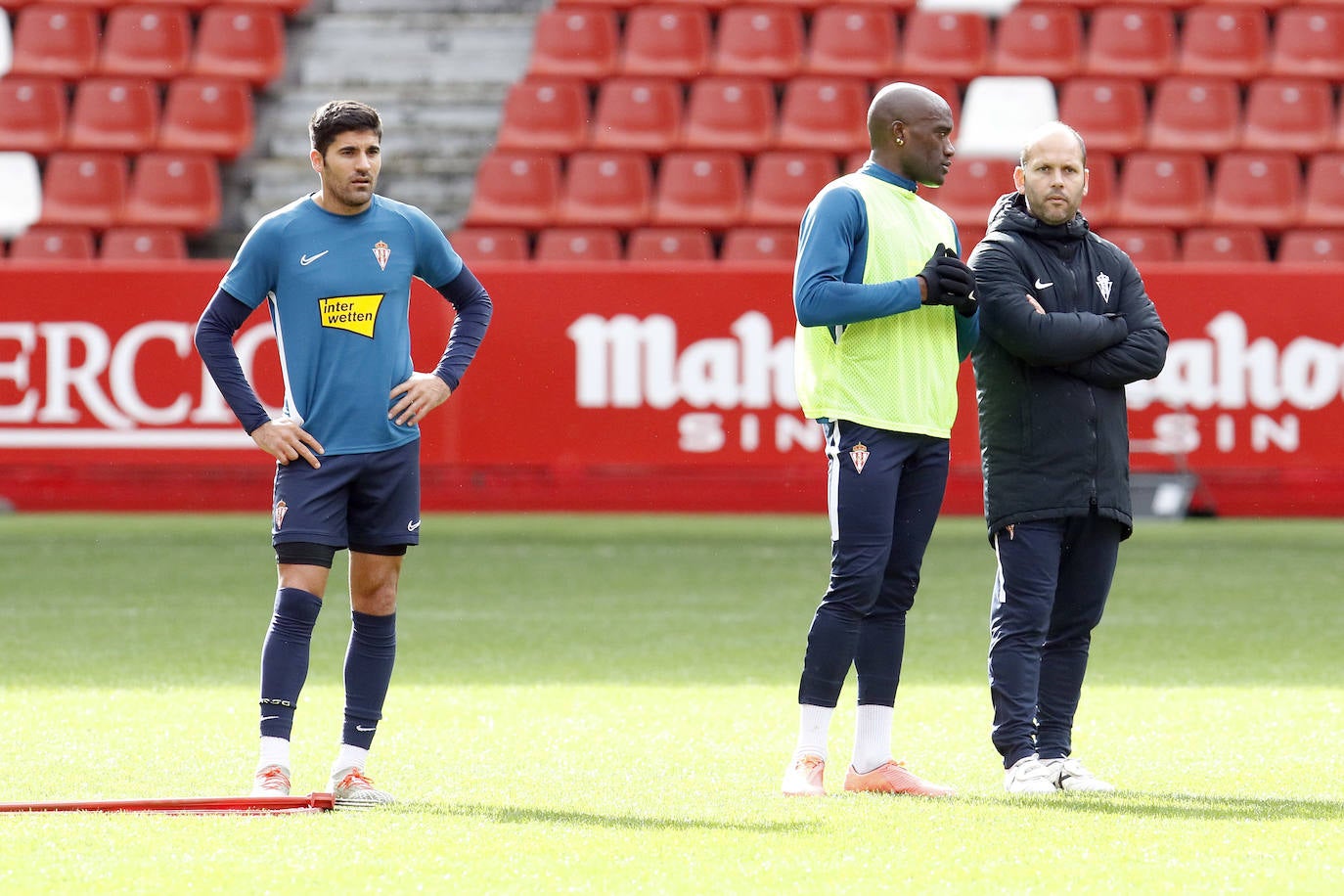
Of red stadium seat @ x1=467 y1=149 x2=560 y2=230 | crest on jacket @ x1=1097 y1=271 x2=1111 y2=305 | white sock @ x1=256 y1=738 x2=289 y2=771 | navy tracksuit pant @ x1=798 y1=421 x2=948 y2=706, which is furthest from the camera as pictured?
red stadium seat @ x1=467 y1=149 x2=560 y2=230

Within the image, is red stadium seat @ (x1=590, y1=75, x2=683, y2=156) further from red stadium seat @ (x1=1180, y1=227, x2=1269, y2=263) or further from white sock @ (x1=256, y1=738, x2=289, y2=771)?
white sock @ (x1=256, y1=738, x2=289, y2=771)

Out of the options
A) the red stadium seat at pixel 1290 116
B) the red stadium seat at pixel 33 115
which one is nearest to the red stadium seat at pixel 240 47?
the red stadium seat at pixel 33 115

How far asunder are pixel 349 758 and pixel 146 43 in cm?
1175

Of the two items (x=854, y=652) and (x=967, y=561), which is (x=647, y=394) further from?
(x=854, y=652)

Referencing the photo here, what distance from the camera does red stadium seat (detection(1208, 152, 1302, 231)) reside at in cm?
1356

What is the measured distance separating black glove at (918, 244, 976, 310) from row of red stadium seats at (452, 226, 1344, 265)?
834cm

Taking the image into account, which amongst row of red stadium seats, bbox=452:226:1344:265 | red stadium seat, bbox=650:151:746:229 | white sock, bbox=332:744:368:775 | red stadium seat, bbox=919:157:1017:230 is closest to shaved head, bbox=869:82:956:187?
white sock, bbox=332:744:368:775

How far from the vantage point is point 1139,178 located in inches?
540

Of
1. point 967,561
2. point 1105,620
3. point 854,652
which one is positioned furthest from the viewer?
point 967,561

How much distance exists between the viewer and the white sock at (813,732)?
185 inches

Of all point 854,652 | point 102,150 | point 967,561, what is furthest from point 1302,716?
point 102,150

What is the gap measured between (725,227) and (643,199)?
59 centimetres

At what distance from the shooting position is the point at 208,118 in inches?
580

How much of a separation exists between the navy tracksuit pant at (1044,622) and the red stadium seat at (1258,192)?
9.11 metres
